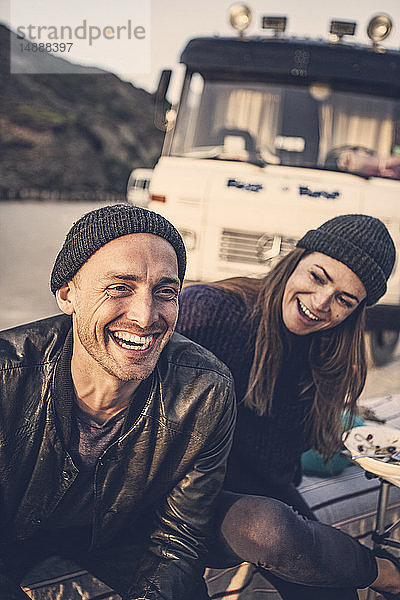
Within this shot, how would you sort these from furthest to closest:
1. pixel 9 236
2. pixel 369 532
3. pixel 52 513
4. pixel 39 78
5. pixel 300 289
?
pixel 39 78, pixel 9 236, pixel 369 532, pixel 300 289, pixel 52 513

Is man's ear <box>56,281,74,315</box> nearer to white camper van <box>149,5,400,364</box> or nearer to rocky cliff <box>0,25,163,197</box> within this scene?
white camper van <box>149,5,400,364</box>

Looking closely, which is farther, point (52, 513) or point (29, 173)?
point (29, 173)

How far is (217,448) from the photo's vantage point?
2.47 metres

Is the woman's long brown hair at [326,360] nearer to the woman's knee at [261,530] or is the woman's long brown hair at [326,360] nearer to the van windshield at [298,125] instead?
the woman's knee at [261,530]

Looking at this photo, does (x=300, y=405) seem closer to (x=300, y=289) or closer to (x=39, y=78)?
(x=300, y=289)

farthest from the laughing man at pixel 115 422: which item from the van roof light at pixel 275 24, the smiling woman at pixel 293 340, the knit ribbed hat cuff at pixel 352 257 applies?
the van roof light at pixel 275 24

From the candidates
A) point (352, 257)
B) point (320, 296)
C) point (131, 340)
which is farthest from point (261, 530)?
point (352, 257)

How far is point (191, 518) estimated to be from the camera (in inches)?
→ 96.8

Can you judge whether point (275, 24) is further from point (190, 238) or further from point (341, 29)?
point (190, 238)

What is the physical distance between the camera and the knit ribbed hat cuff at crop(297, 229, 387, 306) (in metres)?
2.97

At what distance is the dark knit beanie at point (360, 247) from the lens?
2.98 metres

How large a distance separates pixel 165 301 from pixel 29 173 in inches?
1858

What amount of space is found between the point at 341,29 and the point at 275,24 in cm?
70

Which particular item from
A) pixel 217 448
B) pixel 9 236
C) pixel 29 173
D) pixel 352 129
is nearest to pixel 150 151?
pixel 29 173
